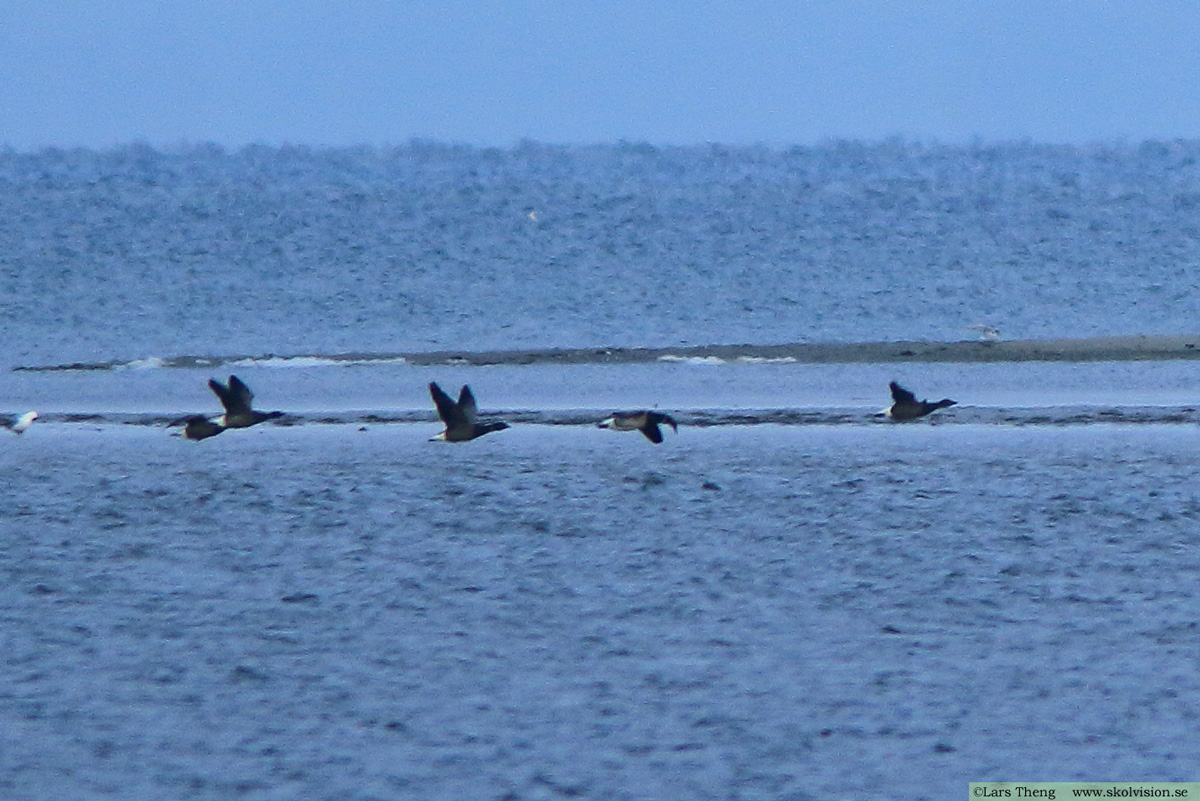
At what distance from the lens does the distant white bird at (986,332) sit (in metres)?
15.4

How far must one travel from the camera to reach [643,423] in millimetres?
7984

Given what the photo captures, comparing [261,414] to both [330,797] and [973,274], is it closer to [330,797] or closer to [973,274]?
[330,797]

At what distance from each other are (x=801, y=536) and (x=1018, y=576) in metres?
0.86

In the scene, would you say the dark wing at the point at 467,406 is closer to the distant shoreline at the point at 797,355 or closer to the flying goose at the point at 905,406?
the flying goose at the point at 905,406

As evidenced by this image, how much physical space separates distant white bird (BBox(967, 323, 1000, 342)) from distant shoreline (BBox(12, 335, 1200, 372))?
0.99 feet

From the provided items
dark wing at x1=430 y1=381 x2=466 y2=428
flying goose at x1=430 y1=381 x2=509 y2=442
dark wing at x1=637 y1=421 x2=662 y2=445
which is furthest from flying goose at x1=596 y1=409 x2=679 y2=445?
dark wing at x1=430 y1=381 x2=466 y2=428

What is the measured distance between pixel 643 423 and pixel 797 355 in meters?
6.26

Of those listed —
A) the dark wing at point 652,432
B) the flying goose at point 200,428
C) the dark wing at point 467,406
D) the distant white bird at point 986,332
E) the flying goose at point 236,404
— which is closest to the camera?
the dark wing at point 652,432

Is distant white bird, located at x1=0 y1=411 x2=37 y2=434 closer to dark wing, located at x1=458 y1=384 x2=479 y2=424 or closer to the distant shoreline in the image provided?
dark wing, located at x1=458 y1=384 x2=479 y2=424

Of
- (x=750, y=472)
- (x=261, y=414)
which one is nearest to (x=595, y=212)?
(x=261, y=414)

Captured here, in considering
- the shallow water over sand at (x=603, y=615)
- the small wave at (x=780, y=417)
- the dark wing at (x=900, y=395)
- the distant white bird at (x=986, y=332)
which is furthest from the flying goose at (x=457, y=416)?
the distant white bird at (x=986, y=332)

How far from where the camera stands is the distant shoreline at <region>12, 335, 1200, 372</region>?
13422 mm

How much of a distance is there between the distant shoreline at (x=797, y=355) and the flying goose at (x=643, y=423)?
4957 millimetres

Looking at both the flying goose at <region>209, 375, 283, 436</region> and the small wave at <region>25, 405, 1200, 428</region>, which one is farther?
the flying goose at <region>209, 375, 283, 436</region>
